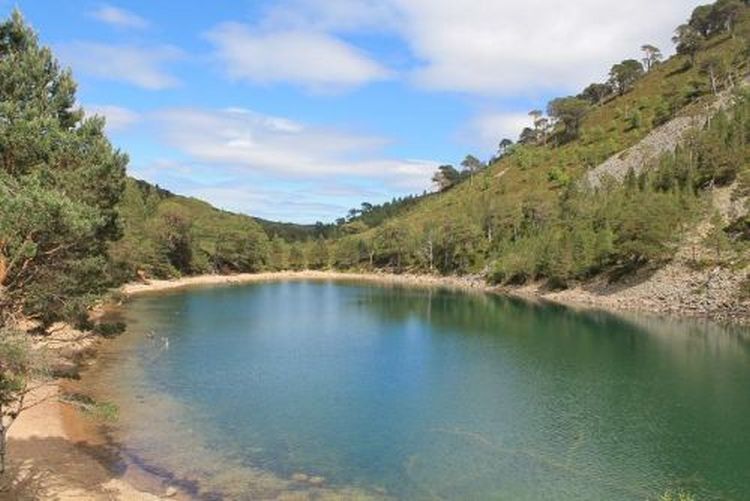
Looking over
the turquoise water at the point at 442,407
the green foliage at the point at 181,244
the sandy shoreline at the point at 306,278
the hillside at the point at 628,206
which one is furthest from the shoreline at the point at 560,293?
the turquoise water at the point at 442,407

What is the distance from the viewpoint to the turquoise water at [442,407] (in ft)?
105

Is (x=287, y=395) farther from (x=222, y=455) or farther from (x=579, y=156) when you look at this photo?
(x=579, y=156)

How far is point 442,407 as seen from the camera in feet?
150

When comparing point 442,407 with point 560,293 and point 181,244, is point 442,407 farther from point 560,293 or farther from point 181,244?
point 181,244

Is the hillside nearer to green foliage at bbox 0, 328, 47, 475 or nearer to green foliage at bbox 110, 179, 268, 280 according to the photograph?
green foliage at bbox 110, 179, 268, 280

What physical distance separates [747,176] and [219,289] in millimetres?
102839

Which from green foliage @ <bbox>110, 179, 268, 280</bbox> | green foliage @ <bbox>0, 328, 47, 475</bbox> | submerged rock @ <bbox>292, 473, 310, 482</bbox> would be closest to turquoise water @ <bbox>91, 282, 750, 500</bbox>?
submerged rock @ <bbox>292, 473, 310, 482</bbox>

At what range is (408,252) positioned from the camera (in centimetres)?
19100

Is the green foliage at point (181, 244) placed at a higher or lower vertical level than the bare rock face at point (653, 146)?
lower

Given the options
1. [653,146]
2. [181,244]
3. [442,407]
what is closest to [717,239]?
[653,146]

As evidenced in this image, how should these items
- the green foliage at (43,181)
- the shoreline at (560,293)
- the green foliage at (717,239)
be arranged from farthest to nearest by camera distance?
the green foliage at (717,239) → the shoreline at (560,293) → the green foliage at (43,181)

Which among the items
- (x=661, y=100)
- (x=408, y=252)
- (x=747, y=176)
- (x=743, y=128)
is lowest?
(x=408, y=252)

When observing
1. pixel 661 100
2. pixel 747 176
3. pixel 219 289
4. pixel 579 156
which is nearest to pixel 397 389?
pixel 747 176

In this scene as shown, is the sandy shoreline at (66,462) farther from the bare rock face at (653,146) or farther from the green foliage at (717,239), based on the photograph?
the bare rock face at (653,146)
